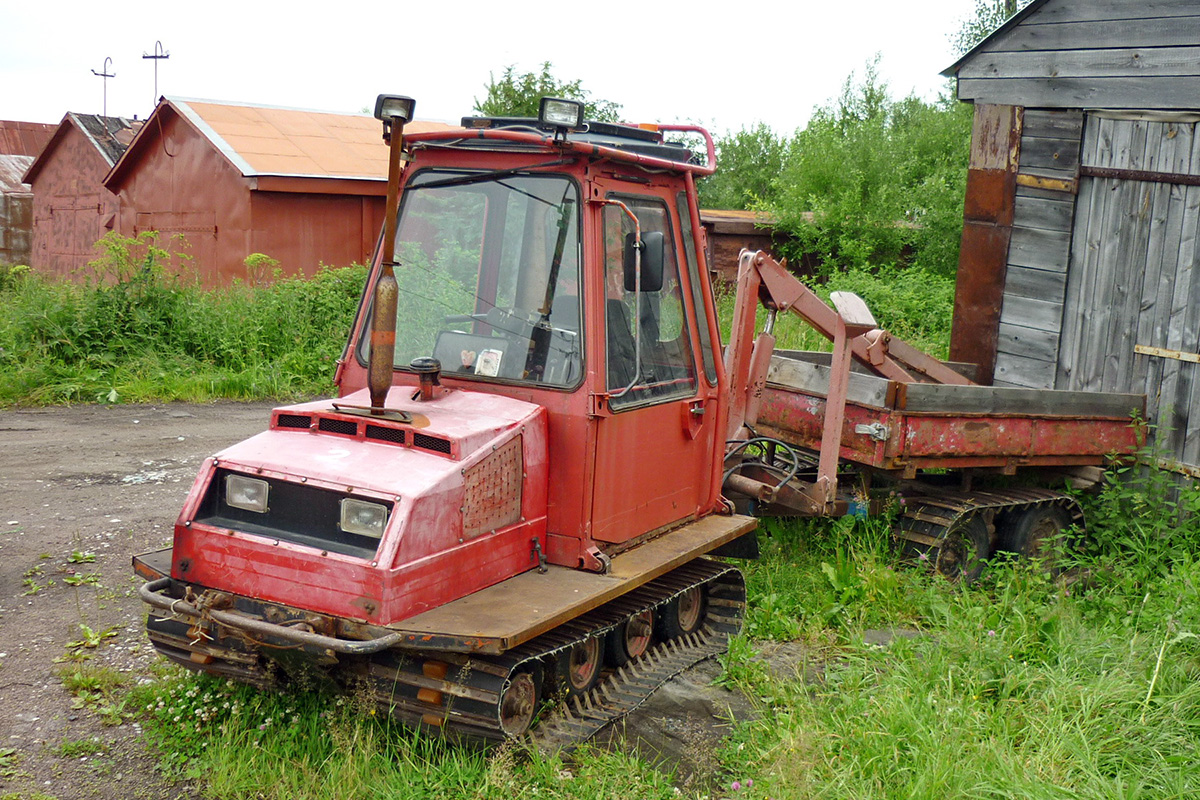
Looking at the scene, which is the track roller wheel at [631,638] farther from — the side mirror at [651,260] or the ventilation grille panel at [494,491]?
the side mirror at [651,260]

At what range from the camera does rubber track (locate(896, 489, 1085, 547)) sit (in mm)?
6727

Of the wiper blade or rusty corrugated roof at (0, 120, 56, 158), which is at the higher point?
rusty corrugated roof at (0, 120, 56, 158)

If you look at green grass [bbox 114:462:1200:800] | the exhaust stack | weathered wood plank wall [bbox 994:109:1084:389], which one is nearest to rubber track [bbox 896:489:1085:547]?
green grass [bbox 114:462:1200:800]

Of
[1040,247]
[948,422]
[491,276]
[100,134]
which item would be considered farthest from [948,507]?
[100,134]

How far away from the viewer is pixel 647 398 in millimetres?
4812

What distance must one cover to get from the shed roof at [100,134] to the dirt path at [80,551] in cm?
1233

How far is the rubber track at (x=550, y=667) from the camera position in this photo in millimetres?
3791

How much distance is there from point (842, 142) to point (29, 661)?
1663 centimetres

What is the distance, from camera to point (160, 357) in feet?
39.1

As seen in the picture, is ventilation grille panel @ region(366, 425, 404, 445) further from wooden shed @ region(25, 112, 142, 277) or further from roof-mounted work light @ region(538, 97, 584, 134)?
wooden shed @ region(25, 112, 142, 277)

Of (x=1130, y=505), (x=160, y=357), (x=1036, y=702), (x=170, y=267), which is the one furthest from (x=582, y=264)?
(x=170, y=267)

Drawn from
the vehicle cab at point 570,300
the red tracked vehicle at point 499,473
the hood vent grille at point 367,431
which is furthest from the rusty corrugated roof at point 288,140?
the hood vent grille at point 367,431

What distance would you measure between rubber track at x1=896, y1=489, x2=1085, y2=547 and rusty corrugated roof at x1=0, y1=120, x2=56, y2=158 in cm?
3390

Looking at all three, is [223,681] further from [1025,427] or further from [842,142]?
[842,142]
